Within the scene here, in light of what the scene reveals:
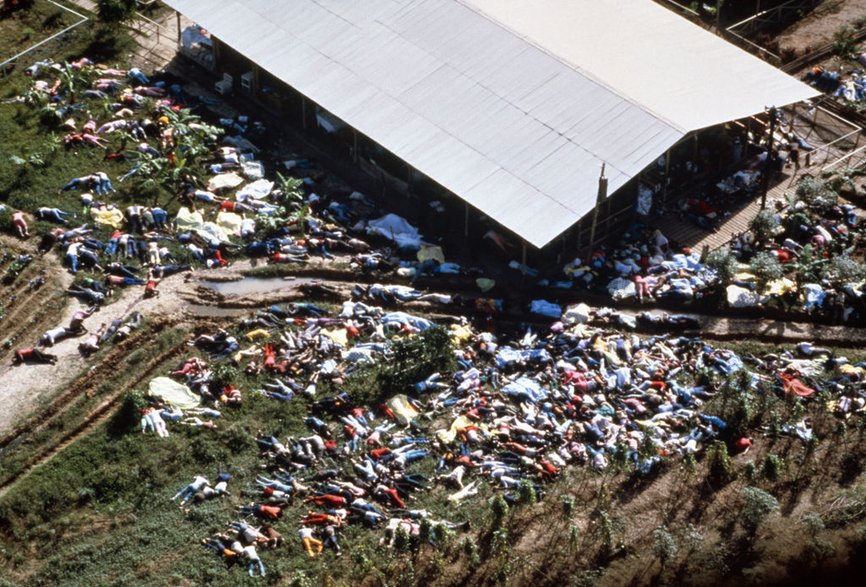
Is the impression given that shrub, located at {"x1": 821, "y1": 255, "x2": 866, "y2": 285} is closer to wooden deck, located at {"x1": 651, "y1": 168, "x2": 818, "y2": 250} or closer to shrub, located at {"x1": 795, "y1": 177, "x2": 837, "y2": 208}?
shrub, located at {"x1": 795, "y1": 177, "x2": 837, "y2": 208}

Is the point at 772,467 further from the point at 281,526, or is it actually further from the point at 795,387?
the point at 281,526

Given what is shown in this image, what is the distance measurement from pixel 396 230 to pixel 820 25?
27.4m

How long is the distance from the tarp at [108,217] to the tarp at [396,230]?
10.2 m

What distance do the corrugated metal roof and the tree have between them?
13.7 feet

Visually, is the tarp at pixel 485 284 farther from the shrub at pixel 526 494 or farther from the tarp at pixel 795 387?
the tarp at pixel 795 387

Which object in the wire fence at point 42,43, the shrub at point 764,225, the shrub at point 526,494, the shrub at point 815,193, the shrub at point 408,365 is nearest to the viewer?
the shrub at point 526,494

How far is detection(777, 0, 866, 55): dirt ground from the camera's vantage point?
60.6 metres

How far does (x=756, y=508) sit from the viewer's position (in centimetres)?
3688

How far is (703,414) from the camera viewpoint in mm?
41562

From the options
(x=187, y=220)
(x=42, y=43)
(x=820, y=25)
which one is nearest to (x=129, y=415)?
(x=187, y=220)

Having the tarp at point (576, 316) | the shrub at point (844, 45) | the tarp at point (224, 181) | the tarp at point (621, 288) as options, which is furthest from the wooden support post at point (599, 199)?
the shrub at point (844, 45)

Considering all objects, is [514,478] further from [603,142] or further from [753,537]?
[603,142]

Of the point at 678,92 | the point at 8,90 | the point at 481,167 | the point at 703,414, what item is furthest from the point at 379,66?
the point at 703,414

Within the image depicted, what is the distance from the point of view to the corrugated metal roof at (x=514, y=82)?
4762 centimetres
